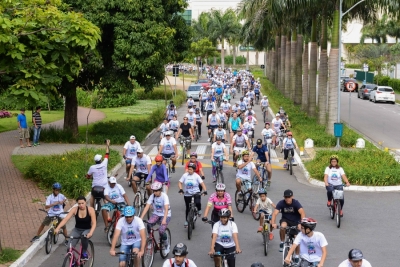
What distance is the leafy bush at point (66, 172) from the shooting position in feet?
59.4

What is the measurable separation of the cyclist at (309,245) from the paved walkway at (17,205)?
19.5 feet

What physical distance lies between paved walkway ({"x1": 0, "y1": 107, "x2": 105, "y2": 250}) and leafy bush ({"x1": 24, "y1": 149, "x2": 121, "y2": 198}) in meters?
0.31

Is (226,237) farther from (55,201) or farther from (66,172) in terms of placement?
(66,172)

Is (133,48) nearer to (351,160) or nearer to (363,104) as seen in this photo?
(351,160)

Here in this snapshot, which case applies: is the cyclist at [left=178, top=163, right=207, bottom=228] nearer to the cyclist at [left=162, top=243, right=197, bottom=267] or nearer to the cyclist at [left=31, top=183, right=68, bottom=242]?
the cyclist at [left=31, top=183, right=68, bottom=242]

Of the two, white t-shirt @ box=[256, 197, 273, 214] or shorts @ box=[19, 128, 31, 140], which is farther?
shorts @ box=[19, 128, 31, 140]

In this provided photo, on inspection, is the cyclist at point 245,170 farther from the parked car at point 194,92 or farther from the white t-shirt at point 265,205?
the parked car at point 194,92

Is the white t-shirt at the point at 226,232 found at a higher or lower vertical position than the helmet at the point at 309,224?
lower

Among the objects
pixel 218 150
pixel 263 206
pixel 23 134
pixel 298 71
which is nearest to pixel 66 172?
pixel 218 150

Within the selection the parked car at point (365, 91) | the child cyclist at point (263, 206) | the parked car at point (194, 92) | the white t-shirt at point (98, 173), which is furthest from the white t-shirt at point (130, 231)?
the parked car at point (365, 91)

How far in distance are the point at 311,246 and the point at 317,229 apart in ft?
16.9

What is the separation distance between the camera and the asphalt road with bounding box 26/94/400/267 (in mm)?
12868

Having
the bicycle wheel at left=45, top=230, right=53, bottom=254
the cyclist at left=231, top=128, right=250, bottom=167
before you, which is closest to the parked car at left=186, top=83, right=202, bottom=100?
the cyclist at left=231, top=128, right=250, bottom=167

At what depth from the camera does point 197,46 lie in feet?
262
